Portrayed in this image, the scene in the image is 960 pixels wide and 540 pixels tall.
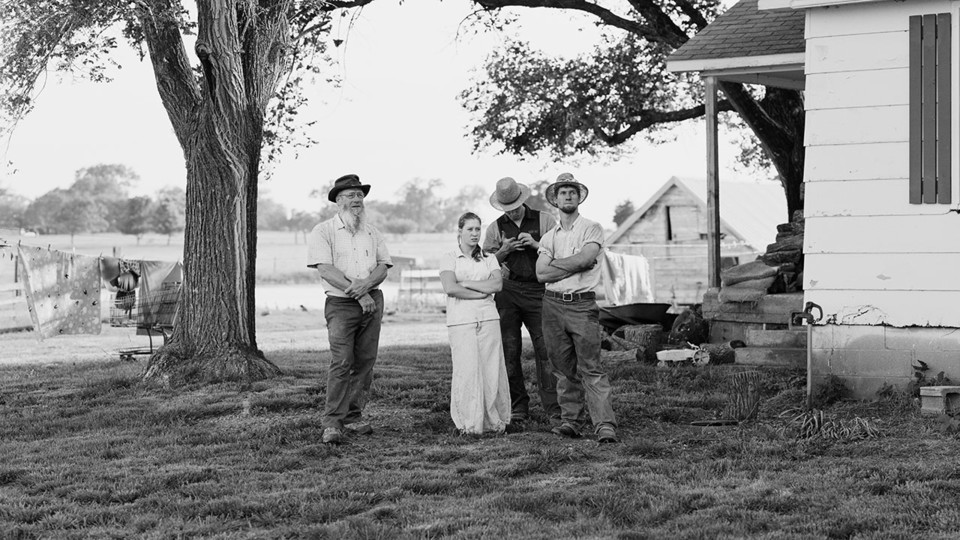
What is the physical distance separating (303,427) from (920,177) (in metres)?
5.18

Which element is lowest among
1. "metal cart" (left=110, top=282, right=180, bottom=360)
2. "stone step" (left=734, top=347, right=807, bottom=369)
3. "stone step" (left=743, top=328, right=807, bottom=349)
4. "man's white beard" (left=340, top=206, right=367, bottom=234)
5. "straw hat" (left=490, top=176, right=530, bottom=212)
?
"stone step" (left=734, top=347, right=807, bottom=369)

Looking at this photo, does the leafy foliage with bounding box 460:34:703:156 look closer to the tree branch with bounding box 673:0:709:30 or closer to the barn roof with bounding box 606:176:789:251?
the tree branch with bounding box 673:0:709:30

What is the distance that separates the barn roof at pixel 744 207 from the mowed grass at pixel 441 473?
29020 millimetres

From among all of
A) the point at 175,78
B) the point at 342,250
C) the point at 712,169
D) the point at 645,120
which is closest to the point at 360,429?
the point at 342,250

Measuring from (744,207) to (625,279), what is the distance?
542 inches

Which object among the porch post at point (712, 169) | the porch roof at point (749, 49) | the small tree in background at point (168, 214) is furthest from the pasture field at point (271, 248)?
the porch post at point (712, 169)

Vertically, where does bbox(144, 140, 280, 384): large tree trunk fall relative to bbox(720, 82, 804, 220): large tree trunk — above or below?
below

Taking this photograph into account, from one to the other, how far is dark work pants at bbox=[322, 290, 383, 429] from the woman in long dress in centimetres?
59

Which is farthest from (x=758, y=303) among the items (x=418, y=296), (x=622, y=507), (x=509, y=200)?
(x=418, y=296)

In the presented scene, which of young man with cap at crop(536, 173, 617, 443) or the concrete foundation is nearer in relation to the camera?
young man with cap at crop(536, 173, 617, 443)

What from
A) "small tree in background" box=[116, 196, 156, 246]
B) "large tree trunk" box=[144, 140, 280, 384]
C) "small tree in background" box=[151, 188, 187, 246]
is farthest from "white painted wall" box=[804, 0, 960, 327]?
"small tree in background" box=[116, 196, 156, 246]

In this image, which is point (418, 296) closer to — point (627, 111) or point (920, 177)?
point (627, 111)

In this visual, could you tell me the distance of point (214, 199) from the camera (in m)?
12.2

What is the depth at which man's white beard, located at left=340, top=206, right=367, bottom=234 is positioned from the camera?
9180 mm
